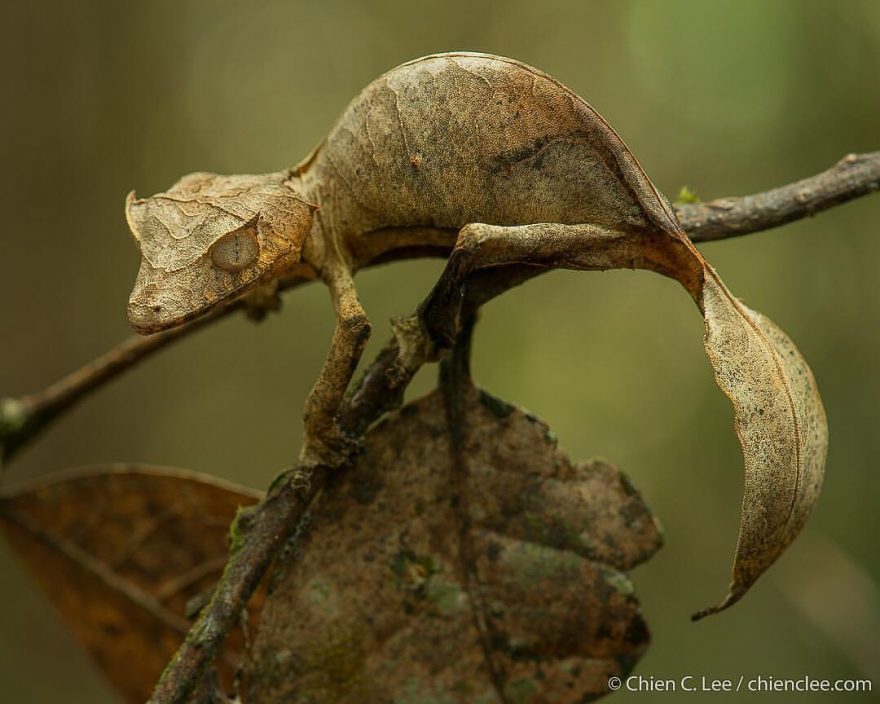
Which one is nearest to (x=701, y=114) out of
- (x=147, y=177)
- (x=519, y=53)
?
(x=519, y=53)

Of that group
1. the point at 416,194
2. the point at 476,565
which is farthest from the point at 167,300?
the point at 476,565

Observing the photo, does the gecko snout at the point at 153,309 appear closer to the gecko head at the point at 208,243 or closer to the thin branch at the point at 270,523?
the gecko head at the point at 208,243

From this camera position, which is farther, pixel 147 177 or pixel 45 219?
pixel 147 177

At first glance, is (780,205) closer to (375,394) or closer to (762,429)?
(762,429)

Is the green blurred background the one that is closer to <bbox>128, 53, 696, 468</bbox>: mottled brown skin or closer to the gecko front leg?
<bbox>128, 53, 696, 468</bbox>: mottled brown skin

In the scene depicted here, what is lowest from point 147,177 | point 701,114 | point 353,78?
point 701,114

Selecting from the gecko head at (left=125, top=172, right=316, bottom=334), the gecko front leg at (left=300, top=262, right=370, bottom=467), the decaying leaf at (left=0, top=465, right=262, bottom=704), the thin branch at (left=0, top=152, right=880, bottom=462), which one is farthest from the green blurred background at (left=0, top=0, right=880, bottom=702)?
the gecko front leg at (left=300, top=262, right=370, bottom=467)

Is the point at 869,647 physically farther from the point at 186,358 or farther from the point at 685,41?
the point at 186,358
